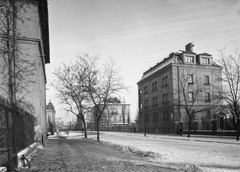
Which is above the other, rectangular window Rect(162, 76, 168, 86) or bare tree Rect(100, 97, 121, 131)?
rectangular window Rect(162, 76, 168, 86)

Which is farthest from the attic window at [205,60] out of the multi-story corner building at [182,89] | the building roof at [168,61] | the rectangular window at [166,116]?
the rectangular window at [166,116]

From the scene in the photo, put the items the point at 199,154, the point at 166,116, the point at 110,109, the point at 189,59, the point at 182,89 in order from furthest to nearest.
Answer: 1. the point at 110,109
2. the point at 166,116
3. the point at 189,59
4. the point at 182,89
5. the point at 199,154

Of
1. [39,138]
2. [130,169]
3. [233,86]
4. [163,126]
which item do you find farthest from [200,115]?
[130,169]

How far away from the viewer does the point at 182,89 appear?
40531mm

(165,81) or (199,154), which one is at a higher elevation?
(165,81)

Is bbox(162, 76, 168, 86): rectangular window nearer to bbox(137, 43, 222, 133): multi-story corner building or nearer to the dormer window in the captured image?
bbox(137, 43, 222, 133): multi-story corner building

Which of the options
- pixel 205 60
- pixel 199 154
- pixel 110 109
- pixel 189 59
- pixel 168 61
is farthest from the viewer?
pixel 110 109

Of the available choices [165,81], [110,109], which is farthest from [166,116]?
[110,109]

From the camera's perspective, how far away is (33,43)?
1859 cm

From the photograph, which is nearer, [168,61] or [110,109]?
[168,61]

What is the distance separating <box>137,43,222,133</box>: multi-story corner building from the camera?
40375 mm

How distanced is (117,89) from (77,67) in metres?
4.89

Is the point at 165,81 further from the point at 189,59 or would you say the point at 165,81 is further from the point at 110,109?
the point at 110,109

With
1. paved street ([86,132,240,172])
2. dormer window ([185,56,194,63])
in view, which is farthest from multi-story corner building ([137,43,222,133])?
paved street ([86,132,240,172])
